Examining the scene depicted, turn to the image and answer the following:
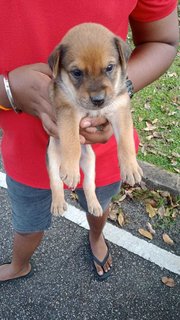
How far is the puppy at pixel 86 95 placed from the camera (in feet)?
5.18

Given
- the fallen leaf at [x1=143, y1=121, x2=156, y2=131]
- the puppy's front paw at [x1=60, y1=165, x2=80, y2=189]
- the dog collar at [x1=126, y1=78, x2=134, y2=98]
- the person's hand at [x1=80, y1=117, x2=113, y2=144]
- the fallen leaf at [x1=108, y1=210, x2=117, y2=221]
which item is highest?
Result: the dog collar at [x1=126, y1=78, x2=134, y2=98]

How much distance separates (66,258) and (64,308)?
0.42m

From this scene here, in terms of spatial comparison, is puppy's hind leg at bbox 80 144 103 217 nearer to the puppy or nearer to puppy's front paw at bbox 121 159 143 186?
the puppy

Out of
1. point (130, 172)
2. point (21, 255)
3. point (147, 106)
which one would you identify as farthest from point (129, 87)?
point (147, 106)

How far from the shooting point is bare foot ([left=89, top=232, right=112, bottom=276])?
2932mm

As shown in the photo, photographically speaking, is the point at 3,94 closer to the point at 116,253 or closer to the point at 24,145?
the point at 24,145

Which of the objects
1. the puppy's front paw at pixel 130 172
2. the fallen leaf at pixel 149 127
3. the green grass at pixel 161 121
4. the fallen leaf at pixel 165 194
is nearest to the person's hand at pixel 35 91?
the puppy's front paw at pixel 130 172

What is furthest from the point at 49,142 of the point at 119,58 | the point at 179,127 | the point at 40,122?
the point at 179,127

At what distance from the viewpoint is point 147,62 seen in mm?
1941

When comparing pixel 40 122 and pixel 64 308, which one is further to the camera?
pixel 64 308

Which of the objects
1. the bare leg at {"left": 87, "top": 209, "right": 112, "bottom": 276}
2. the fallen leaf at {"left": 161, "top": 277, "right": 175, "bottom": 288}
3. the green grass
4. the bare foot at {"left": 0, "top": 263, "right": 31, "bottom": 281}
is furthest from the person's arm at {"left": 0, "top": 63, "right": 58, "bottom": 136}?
the green grass

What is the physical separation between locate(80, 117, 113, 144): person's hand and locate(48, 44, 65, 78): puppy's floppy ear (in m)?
0.25

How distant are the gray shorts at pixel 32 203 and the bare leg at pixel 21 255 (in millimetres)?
122

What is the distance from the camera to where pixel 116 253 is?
10.2ft
